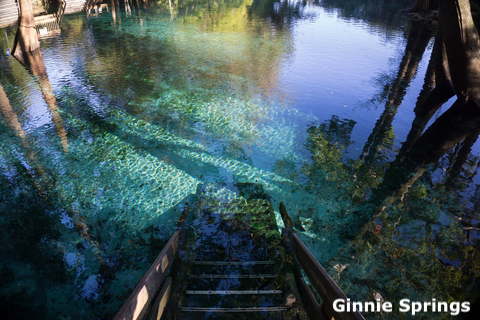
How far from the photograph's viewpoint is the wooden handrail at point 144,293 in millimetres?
2220

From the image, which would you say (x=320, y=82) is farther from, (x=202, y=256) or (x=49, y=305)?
(x=49, y=305)

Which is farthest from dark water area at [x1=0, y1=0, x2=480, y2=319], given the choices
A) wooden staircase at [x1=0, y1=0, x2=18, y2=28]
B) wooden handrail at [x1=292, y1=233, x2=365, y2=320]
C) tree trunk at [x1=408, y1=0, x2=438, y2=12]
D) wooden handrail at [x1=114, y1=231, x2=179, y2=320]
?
tree trunk at [x1=408, y1=0, x2=438, y2=12]

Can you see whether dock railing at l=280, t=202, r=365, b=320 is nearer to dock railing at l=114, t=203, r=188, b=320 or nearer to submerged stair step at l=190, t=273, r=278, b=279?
submerged stair step at l=190, t=273, r=278, b=279

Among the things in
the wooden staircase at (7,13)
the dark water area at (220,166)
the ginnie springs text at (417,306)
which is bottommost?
the ginnie springs text at (417,306)

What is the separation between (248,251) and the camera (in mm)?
3932

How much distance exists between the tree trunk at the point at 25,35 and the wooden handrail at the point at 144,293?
14.4 m

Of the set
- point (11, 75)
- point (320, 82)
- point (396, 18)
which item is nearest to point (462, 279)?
point (320, 82)

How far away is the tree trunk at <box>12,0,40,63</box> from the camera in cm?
1233

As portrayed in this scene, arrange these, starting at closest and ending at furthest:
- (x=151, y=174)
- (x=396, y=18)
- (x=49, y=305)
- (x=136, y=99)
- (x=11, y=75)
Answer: (x=49, y=305), (x=151, y=174), (x=136, y=99), (x=11, y=75), (x=396, y=18)

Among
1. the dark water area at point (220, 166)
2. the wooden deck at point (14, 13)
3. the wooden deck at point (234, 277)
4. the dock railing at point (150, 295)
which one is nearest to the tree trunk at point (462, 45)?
the dark water area at point (220, 166)

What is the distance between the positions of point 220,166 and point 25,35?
13.1 m

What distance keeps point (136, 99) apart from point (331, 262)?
27.2 ft

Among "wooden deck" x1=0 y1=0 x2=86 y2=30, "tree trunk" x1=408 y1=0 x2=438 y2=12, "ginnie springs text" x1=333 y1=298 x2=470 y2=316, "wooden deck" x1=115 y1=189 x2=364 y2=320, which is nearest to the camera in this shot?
"wooden deck" x1=115 y1=189 x2=364 y2=320

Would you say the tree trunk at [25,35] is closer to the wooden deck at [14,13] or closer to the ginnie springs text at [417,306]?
the wooden deck at [14,13]
